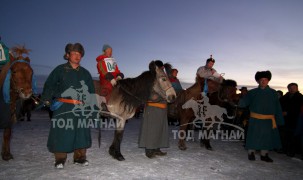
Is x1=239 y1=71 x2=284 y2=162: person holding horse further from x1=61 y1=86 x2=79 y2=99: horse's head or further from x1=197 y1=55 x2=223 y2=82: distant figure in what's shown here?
x1=61 y1=86 x2=79 y2=99: horse's head

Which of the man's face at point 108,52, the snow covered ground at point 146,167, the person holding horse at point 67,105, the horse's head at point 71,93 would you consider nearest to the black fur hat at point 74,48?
the person holding horse at point 67,105

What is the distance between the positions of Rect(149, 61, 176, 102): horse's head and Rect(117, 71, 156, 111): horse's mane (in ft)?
0.36

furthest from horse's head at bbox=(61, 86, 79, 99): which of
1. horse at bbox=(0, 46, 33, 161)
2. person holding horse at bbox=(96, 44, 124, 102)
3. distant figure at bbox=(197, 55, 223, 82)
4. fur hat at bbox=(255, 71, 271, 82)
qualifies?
fur hat at bbox=(255, 71, 271, 82)

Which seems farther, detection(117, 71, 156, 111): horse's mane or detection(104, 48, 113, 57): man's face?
detection(104, 48, 113, 57): man's face

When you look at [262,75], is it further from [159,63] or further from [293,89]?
[159,63]

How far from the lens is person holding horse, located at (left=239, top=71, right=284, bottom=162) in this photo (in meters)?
5.61

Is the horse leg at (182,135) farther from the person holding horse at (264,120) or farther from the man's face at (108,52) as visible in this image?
the man's face at (108,52)

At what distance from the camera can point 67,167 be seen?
4.21 metres

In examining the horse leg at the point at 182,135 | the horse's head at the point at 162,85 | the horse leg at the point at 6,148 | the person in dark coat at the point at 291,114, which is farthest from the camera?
the person in dark coat at the point at 291,114

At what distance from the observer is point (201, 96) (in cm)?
677

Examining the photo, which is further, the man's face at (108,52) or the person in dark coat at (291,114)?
the person in dark coat at (291,114)

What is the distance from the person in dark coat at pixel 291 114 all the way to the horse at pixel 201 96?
186cm

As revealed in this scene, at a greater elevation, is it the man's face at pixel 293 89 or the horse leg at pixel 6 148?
the man's face at pixel 293 89

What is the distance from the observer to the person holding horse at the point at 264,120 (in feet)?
18.4
